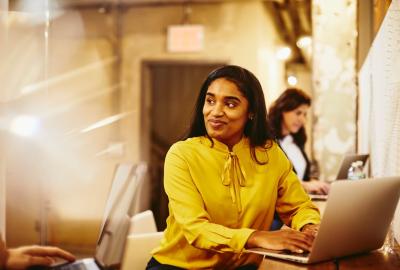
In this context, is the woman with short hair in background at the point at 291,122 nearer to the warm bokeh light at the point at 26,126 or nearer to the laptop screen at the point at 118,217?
the laptop screen at the point at 118,217

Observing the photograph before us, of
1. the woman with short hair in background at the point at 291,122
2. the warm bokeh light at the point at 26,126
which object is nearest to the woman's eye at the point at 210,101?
the woman with short hair in background at the point at 291,122

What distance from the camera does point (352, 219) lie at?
4.71 feet

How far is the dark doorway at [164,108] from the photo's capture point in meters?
6.59

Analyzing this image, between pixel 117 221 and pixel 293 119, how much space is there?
2.39 meters

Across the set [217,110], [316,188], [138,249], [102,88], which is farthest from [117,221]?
[102,88]

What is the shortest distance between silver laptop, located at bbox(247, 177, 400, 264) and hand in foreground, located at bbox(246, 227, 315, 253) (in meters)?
0.02

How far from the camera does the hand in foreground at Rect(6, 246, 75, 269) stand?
1.44m

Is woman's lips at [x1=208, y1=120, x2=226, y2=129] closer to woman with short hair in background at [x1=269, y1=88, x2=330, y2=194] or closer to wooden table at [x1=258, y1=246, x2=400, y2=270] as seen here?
wooden table at [x1=258, y1=246, x2=400, y2=270]

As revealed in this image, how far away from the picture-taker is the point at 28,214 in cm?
606

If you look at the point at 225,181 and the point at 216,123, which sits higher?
the point at 216,123

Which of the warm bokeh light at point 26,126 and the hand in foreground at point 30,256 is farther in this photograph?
the warm bokeh light at point 26,126

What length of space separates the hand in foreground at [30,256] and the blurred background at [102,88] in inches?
180

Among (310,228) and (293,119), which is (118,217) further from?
(293,119)

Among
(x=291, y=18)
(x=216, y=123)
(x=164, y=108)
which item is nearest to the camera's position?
(x=216, y=123)
